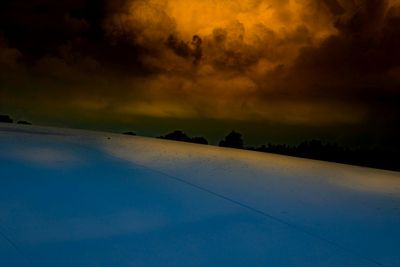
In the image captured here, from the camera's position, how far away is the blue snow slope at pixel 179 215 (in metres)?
3.29

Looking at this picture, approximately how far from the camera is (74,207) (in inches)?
167

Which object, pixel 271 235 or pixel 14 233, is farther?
pixel 271 235

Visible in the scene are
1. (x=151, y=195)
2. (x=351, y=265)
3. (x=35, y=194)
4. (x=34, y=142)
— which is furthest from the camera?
(x=34, y=142)

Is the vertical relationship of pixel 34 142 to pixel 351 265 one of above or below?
above

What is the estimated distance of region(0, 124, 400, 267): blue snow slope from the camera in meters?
3.29

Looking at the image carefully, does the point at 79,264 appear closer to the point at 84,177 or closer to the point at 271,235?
the point at 271,235

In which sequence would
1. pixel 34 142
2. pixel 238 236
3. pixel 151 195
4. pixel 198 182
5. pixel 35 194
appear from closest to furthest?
pixel 238 236, pixel 35 194, pixel 151 195, pixel 198 182, pixel 34 142

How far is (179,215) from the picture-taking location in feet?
14.4

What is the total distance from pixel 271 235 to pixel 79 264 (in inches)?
80.8

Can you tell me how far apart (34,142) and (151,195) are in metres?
4.67

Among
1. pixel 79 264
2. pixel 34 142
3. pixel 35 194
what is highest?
pixel 34 142

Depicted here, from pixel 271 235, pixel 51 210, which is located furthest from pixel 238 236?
pixel 51 210

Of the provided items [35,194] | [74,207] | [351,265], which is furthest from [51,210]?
[351,265]

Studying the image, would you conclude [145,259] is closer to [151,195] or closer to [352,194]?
[151,195]
